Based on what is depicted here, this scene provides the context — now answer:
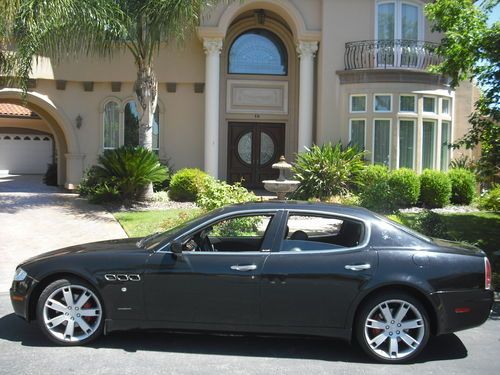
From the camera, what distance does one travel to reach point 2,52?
49.2 feet

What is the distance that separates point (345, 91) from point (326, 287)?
1291 centimetres

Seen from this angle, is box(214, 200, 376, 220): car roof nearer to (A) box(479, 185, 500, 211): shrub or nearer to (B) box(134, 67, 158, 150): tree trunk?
(A) box(479, 185, 500, 211): shrub

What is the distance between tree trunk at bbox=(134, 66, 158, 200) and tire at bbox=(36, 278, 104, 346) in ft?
33.0

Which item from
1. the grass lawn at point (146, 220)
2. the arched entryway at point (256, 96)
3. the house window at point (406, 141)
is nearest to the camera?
the grass lawn at point (146, 220)

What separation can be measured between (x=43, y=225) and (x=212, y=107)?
701cm

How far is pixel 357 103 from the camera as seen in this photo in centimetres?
1722

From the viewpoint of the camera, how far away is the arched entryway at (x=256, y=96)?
18.9 metres

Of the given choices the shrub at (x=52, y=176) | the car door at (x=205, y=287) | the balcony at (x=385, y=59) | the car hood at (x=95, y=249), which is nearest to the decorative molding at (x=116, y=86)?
the shrub at (x=52, y=176)

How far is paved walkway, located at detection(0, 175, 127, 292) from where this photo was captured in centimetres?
998

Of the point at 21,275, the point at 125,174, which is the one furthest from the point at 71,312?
the point at 125,174

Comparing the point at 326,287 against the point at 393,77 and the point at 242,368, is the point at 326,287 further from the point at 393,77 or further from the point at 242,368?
the point at 393,77

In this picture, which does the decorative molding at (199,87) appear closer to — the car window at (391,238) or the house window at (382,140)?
the house window at (382,140)

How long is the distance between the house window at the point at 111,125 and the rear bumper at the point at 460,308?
15287 millimetres

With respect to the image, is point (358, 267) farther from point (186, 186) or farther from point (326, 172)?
point (186, 186)
